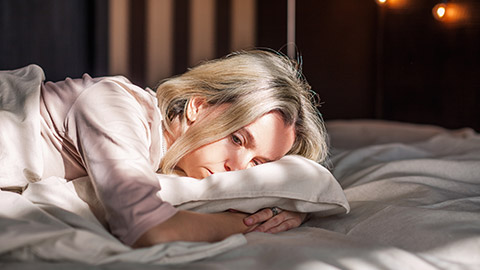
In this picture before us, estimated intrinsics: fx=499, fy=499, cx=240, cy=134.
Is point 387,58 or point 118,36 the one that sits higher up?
point 118,36

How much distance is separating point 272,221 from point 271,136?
0.25 metres

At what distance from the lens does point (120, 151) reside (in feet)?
3.04

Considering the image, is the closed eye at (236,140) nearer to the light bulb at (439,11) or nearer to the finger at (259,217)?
the finger at (259,217)

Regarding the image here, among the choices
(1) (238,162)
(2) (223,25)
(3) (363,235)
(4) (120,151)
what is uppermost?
(2) (223,25)

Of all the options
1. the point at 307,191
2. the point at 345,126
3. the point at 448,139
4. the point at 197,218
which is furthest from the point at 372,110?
the point at 197,218

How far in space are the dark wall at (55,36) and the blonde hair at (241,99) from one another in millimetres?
1628

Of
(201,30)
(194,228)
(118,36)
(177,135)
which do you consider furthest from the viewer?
(201,30)

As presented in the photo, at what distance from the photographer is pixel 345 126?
9.09 ft

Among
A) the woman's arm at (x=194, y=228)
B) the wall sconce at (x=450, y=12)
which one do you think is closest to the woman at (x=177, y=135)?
the woman's arm at (x=194, y=228)

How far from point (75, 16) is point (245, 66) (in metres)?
1.90

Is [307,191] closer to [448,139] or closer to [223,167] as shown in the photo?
[223,167]

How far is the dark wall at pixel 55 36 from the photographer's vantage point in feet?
8.61

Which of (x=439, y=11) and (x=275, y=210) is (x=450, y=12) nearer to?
(x=439, y=11)

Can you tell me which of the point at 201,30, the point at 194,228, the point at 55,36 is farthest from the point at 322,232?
the point at 201,30
